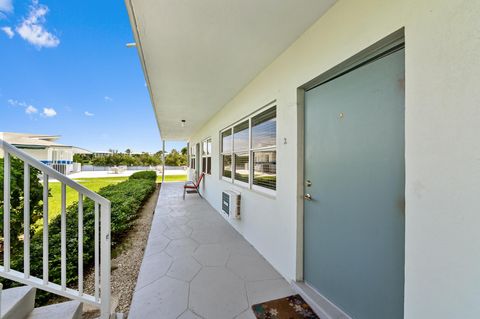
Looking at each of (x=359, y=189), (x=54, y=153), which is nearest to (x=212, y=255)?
A: (x=359, y=189)

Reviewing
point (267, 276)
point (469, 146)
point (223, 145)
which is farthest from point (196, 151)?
point (469, 146)

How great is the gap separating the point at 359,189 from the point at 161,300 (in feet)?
6.76

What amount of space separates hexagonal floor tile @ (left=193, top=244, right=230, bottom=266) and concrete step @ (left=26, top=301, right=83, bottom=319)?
1320mm

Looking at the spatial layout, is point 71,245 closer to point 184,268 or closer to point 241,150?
point 184,268

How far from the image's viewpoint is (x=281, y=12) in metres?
1.64

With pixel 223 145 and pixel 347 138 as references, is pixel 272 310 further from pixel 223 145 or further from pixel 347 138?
pixel 223 145

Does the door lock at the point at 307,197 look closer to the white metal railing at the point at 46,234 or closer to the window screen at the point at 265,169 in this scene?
the window screen at the point at 265,169

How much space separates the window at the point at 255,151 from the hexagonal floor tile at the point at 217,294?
1.23 metres

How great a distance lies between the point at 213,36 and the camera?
199 cm

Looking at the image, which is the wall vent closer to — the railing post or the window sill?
the window sill

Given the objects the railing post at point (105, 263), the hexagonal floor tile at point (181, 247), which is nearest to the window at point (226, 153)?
the hexagonal floor tile at point (181, 247)

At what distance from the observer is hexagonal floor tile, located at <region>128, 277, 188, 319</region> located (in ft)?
5.45

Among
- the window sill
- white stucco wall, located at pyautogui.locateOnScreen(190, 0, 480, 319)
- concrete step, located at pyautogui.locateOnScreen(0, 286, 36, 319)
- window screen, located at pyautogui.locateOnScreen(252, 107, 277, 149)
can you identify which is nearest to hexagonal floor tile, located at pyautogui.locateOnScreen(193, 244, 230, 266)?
the window sill

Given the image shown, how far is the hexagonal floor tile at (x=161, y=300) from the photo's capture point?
5.45ft
